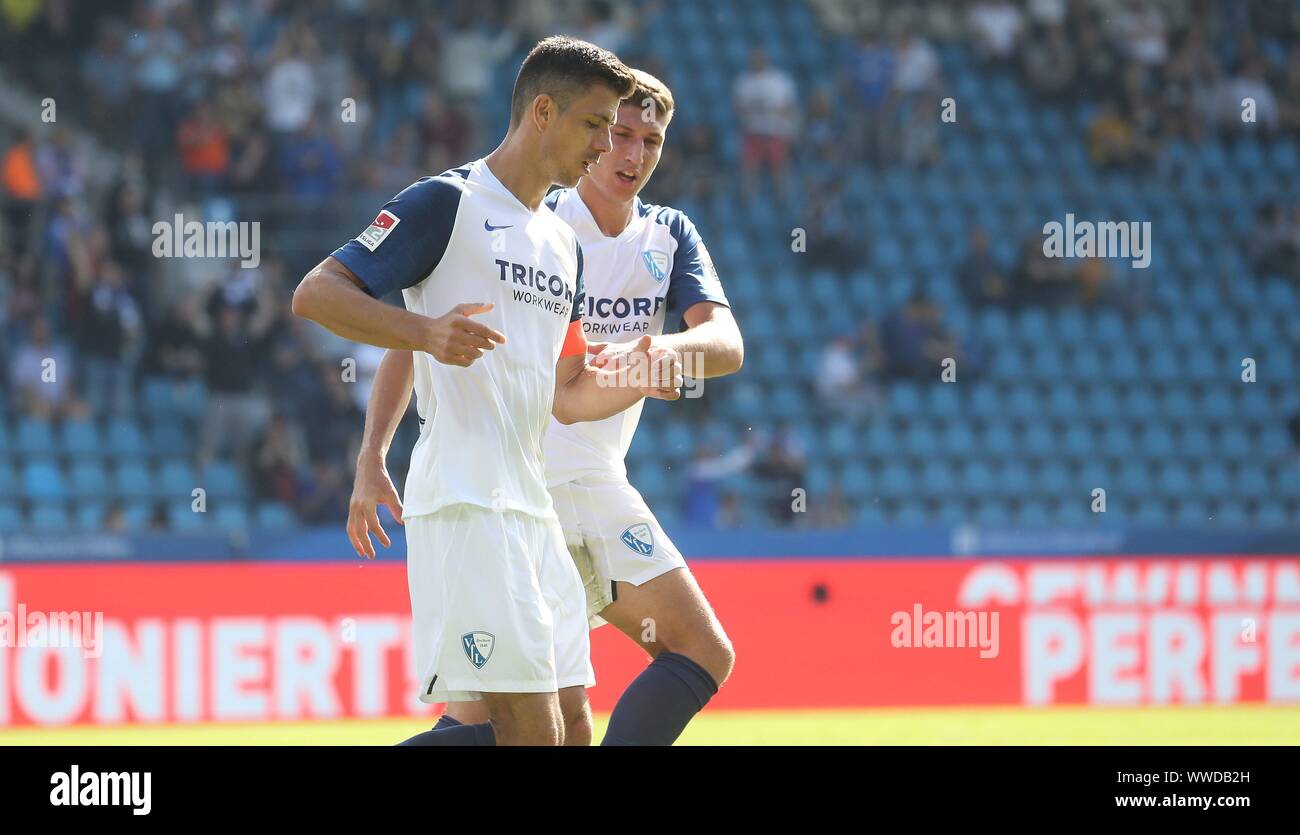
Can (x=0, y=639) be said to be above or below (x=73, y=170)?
below

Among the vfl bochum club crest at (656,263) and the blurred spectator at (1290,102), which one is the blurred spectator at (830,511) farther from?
the vfl bochum club crest at (656,263)

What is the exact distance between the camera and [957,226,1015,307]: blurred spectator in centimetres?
1466

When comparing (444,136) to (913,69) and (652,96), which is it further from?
(652,96)

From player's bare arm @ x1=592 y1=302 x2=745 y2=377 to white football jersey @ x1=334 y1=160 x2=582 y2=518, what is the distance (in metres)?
0.35

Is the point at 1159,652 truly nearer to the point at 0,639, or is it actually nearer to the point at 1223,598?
the point at 1223,598

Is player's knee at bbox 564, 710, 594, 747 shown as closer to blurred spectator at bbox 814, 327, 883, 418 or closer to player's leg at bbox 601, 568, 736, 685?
player's leg at bbox 601, 568, 736, 685

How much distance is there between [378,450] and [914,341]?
9.96 metres

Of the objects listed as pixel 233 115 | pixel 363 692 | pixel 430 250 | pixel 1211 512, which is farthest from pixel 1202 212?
pixel 430 250

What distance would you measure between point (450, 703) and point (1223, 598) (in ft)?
24.4

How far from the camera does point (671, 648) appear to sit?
4.82m

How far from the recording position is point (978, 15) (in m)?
17.0

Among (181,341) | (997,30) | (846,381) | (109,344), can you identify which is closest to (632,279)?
(181,341)

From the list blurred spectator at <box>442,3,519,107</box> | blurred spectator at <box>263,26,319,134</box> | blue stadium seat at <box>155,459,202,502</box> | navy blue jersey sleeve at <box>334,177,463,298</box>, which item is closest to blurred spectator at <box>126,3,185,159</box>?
blurred spectator at <box>263,26,319,134</box>

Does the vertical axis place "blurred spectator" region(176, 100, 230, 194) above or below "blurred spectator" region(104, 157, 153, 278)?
above
